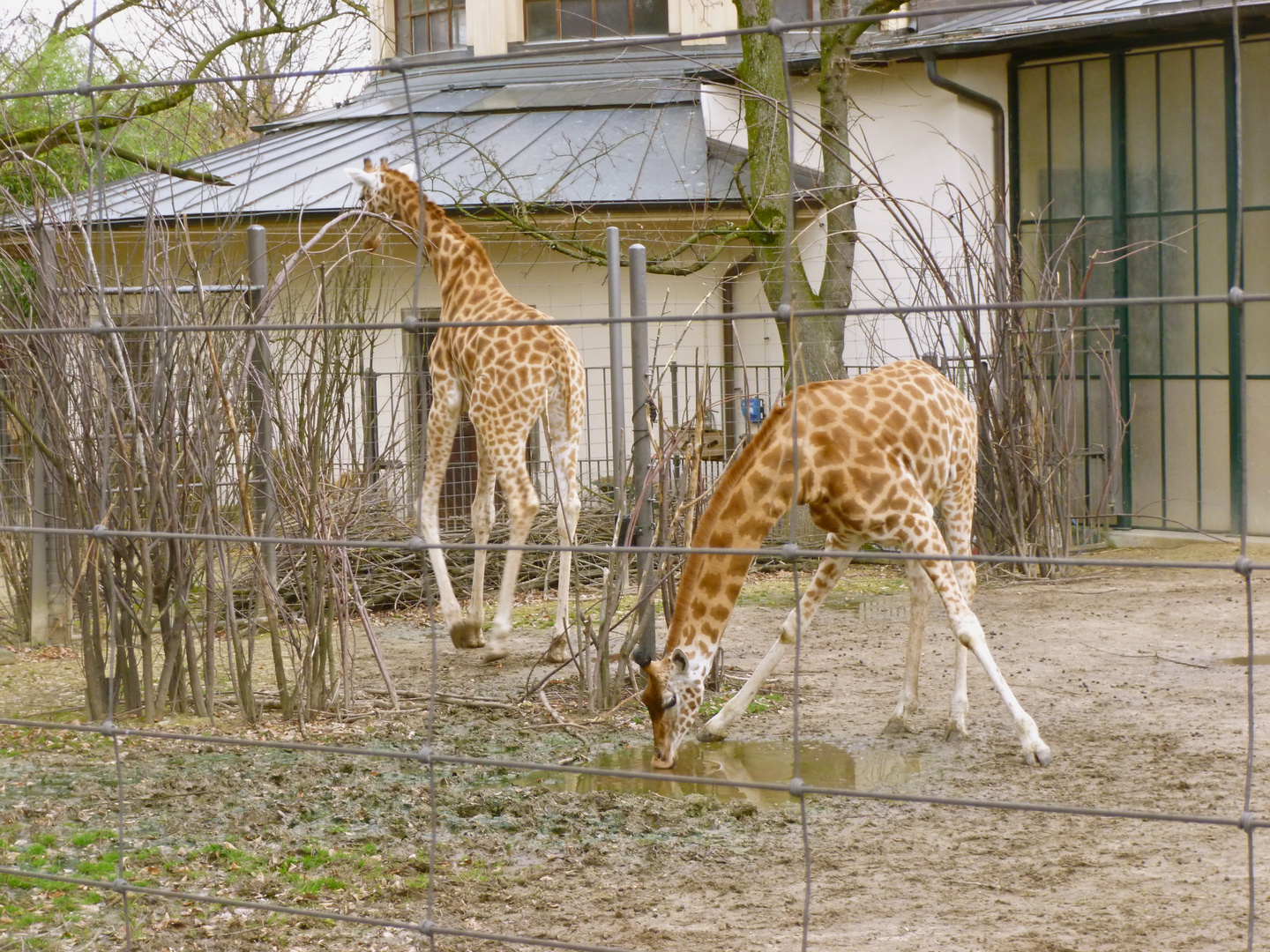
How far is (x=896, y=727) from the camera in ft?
15.9

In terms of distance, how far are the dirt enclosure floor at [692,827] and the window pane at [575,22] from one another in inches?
312

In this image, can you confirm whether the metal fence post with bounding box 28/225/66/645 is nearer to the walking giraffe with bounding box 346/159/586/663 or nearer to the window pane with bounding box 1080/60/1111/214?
the walking giraffe with bounding box 346/159/586/663

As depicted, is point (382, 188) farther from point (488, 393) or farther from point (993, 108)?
point (993, 108)

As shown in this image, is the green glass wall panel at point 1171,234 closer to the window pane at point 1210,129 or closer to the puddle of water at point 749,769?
the window pane at point 1210,129

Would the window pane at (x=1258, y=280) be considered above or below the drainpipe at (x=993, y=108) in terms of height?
below

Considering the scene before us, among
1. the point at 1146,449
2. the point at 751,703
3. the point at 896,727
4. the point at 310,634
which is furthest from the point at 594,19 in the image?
the point at 896,727

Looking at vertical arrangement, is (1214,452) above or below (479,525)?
above

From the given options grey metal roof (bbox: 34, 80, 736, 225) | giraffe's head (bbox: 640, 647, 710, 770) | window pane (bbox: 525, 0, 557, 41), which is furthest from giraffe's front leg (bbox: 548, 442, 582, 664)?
window pane (bbox: 525, 0, 557, 41)

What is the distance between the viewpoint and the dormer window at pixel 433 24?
12.7 meters

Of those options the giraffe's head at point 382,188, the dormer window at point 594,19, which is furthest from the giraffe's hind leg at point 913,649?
the dormer window at point 594,19

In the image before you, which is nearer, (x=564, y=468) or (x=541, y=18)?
(x=564, y=468)

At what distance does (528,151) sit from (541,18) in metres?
2.45

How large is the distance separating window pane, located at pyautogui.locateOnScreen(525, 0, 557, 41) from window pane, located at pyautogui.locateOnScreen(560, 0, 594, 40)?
0.10m

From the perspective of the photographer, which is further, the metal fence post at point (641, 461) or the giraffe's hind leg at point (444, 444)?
the giraffe's hind leg at point (444, 444)
